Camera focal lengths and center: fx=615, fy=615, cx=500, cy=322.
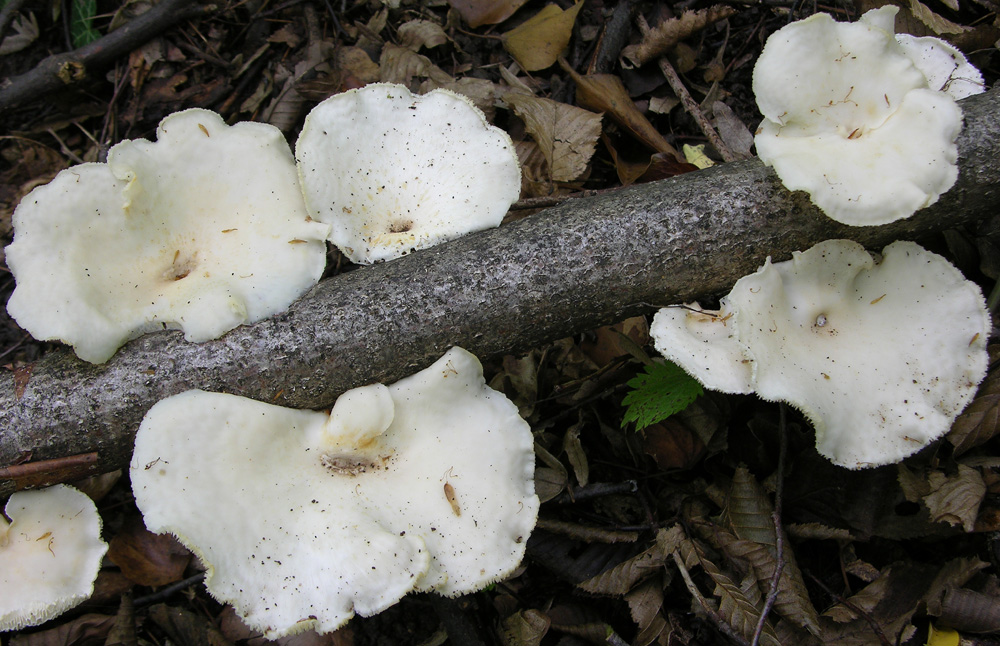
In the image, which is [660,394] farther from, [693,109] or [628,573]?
[693,109]

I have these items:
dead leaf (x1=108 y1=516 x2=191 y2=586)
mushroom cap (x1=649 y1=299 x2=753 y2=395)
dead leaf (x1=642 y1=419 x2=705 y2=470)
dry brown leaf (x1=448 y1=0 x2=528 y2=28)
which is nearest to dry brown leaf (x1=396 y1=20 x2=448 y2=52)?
dry brown leaf (x1=448 y1=0 x2=528 y2=28)

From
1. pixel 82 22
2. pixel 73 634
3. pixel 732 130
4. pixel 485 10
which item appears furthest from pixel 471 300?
pixel 82 22

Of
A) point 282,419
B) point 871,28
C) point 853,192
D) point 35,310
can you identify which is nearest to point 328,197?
point 282,419

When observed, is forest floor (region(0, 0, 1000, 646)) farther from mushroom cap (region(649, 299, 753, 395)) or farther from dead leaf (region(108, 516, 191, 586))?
mushroom cap (region(649, 299, 753, 395))

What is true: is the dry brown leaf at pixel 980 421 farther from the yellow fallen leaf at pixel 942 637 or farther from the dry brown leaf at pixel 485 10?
the dry brown leaf at pixel 485 10

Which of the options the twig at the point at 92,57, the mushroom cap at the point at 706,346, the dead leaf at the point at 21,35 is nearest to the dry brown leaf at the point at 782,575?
the mushroom cap at the point at 706,346

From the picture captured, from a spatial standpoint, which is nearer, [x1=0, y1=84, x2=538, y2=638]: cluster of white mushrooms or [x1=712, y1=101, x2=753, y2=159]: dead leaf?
[x1=0, y1=84, x2=538, y2=638]: cluster of white mushrooms
